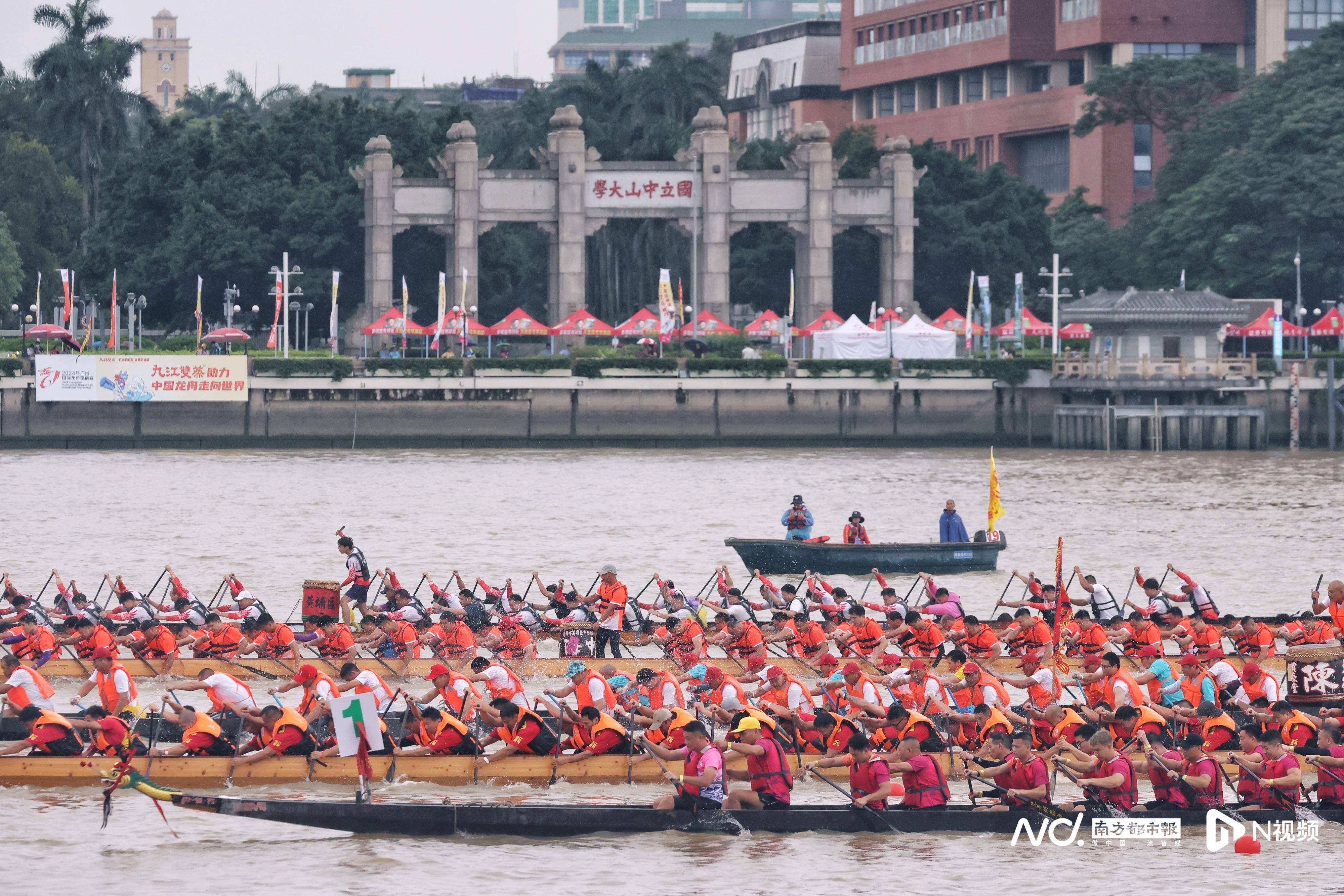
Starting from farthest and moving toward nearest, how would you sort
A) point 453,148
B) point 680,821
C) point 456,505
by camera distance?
point 453,148 → point 456,505 → point 680,821

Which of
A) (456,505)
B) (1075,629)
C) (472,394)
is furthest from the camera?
(472,394)

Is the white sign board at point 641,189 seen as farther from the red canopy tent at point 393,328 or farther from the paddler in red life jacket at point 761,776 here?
the paddler in red life jacket at point 761,776

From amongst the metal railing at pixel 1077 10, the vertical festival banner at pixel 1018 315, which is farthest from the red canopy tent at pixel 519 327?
the metal railing at pixel 1077 10

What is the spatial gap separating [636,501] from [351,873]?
34625 mm

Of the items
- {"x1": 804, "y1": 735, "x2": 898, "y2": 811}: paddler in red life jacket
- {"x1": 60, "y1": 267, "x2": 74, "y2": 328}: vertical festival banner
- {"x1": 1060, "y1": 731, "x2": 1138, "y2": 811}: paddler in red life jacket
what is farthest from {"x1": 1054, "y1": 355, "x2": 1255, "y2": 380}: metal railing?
{"x1": 804, "y1": 735, "x2": 898, "y2": 811}: paddler in red life jacket

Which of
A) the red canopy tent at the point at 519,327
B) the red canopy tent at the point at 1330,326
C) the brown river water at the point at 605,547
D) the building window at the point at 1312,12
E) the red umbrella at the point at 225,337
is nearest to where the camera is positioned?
the brown river water at the point at 605,547

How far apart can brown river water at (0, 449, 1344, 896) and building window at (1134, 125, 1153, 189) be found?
1793 inches

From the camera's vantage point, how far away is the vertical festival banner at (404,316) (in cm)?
7612

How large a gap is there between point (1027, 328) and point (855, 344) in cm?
1050

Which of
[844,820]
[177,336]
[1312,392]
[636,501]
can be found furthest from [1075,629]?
[177,336]

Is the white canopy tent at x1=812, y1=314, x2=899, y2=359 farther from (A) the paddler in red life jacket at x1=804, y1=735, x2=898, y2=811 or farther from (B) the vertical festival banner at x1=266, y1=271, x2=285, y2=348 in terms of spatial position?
(A) the paddler in red life jacket at x1=804, y1=735, x2=898, y2=811

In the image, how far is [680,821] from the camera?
19641 millimetres

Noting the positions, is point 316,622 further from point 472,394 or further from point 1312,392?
point 1312,392

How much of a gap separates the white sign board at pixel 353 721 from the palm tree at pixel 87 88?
283 ft
